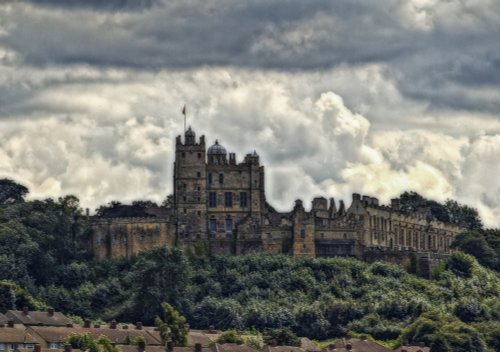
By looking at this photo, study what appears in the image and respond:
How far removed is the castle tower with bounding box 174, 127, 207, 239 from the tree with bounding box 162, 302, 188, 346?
19.5 m

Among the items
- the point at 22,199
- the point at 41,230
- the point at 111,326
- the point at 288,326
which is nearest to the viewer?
the point at 111,326

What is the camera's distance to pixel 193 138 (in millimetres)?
152750

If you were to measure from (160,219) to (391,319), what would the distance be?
21748 mm

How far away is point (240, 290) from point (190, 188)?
10.8 meters

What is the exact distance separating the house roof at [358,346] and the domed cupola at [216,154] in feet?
83.0

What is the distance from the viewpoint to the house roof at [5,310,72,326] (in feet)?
Answer: 422

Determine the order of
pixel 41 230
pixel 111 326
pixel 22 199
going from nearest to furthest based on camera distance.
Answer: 1. pixel 111 326
2. pixel 41 230
3. pixel 22 199

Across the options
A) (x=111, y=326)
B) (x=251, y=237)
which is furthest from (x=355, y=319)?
(x=111, y=326)

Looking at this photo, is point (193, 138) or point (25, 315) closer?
point (25, 315)

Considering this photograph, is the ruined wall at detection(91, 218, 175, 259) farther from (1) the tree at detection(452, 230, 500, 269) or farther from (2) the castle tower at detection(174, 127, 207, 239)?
(1) the tree at detection(452, 230, 500, 269)

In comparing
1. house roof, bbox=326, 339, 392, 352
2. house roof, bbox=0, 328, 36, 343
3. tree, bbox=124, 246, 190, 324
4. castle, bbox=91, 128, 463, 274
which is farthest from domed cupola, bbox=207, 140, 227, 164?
house roof, bbox=0, 328, 36, 343

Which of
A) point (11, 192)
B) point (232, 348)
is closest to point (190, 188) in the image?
point (11, 192)

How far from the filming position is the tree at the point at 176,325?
412ft

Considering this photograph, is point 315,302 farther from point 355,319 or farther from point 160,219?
point 160,219
